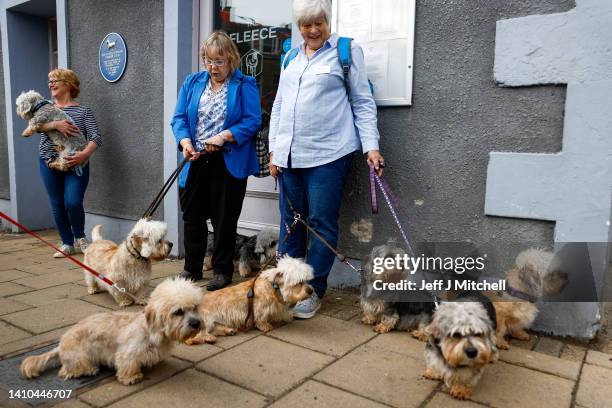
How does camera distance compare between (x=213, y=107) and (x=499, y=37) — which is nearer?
(x=499, y=37)

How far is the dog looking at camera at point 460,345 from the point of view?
7.86 ft

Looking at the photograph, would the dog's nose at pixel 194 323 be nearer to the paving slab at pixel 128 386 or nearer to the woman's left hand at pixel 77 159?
the paving slab at pixel 128 386

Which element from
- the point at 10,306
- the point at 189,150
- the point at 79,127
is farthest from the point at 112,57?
the point at 10,306

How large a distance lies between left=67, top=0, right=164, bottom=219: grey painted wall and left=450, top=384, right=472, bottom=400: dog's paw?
431cm

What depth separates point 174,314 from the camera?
2.53 metres

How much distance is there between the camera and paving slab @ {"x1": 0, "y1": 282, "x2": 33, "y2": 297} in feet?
14.1

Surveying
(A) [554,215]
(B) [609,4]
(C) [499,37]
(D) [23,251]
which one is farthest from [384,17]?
(D) [23,251]

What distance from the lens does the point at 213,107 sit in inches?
169

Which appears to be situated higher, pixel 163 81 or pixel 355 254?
pixel 163 81

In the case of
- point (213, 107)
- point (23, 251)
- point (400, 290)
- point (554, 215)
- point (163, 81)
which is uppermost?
point (163, 81)

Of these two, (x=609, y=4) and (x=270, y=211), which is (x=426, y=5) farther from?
(x=270, y=211)

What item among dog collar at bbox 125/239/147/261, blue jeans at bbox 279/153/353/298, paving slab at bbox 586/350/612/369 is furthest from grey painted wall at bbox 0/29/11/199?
paving slab at bbox 586/350/612/369

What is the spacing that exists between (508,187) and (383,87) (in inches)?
53.4

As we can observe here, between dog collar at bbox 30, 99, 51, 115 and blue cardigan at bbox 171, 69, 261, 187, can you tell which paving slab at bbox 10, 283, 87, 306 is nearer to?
blue cardigan at bbox 171, 69, 261, 187
